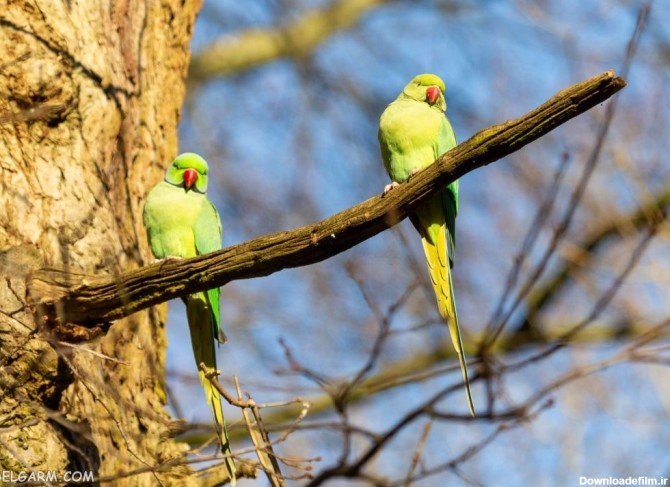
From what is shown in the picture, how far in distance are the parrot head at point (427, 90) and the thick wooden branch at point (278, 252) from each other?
4.87 feet

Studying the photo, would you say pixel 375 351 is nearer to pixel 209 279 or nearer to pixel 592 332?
pixel 209 279

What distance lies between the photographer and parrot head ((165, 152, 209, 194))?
439 centimetres

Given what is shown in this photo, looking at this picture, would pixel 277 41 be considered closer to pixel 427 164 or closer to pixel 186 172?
pixel 186 172

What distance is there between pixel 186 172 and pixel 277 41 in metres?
5.39

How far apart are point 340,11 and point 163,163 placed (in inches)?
216

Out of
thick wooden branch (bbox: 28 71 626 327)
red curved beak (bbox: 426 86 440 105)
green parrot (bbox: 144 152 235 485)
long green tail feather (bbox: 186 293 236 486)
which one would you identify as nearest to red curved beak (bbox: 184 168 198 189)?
green parrot (bbox: 144 152 235 485)

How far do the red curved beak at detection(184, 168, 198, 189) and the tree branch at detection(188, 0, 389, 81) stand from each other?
4950 mm

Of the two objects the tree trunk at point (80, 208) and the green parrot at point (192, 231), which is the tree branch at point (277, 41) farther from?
the green parrot at point (192, 231)

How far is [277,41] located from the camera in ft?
31.0

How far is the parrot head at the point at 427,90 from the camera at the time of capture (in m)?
4.48

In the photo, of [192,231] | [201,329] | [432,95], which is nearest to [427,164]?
[432,95]

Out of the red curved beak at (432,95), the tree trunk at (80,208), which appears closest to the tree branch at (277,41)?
the tree trunk at (80,208)

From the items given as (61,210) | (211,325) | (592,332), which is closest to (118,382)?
(211,325)

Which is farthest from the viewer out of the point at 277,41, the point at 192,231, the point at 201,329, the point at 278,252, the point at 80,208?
the point at 277,41
